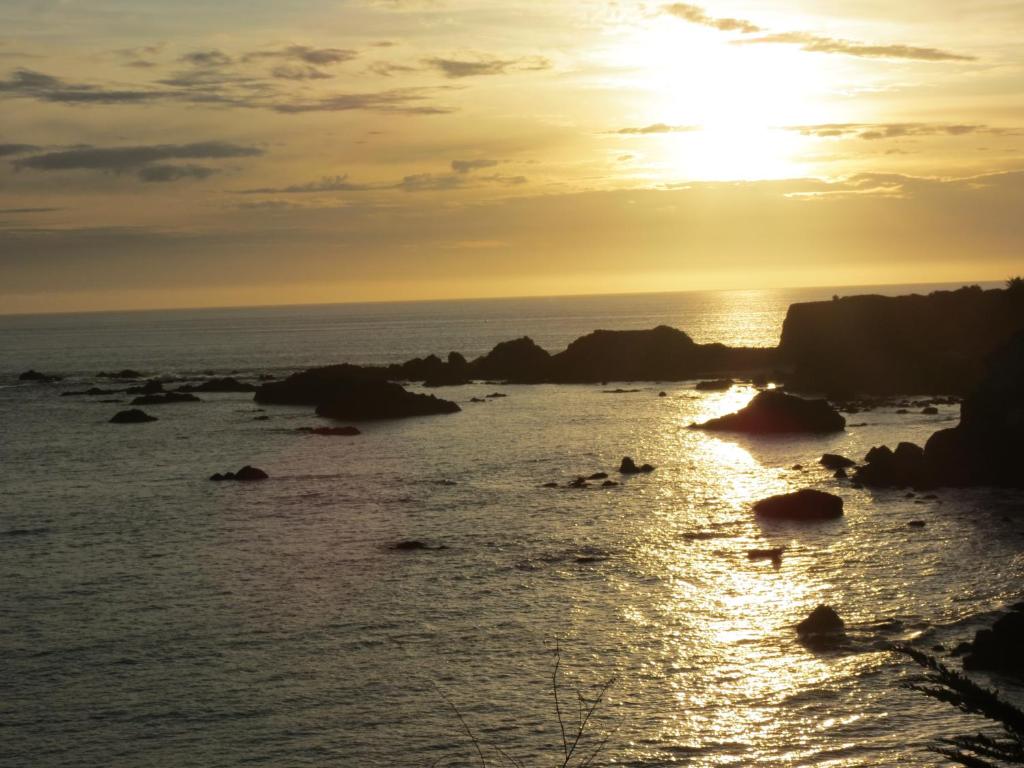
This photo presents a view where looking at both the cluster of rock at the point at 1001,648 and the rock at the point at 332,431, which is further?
the rock at the point at 332,431

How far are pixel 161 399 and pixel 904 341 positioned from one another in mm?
82131

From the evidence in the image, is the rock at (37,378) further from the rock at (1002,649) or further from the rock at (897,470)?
the rock at (1002,649)

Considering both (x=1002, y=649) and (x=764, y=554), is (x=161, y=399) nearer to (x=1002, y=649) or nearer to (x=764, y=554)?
(x=764, y=554)

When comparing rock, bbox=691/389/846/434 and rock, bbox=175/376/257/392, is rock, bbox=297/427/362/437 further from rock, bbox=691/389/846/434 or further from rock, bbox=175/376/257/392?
rock, bbox=175/376/257/392

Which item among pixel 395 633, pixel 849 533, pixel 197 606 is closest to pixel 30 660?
pixel 197 606

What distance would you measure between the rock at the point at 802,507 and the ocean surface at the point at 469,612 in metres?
1.31

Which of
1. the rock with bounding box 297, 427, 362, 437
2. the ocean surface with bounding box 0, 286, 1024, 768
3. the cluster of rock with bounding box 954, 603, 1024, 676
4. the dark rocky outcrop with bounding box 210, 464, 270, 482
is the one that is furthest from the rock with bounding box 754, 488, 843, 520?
the rock with bounding box 297, 427, 362, 437

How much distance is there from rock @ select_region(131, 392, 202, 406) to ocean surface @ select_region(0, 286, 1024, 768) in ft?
160

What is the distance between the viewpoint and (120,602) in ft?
125

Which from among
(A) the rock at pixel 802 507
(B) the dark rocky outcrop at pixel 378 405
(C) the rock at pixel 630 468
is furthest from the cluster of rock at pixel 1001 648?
(B) the dark rocky outcrop at pixel 378 405

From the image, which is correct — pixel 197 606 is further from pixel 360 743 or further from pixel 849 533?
pixel 849 533

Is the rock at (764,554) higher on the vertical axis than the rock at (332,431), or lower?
higher

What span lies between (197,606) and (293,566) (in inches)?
238

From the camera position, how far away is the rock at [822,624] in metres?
33.2
